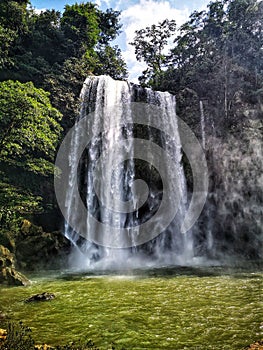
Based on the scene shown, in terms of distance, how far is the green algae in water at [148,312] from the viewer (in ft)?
16.5

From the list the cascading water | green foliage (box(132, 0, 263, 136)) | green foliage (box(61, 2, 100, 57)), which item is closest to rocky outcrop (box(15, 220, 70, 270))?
the cascading water

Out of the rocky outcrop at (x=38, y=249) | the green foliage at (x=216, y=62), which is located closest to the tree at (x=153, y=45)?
the green foliage at (x=216, y=62)

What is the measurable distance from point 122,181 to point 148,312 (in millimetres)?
11524

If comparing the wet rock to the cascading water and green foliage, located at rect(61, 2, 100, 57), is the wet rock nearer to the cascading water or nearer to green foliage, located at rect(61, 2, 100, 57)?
the cascading water

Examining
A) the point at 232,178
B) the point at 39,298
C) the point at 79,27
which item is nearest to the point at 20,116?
the point at 39,298

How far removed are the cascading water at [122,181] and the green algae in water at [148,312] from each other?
20.8ft

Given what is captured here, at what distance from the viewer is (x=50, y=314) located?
6.39m

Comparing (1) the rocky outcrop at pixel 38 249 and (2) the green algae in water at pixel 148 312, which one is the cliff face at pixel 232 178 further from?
(1) the rocky outcrop at pixel 38 249

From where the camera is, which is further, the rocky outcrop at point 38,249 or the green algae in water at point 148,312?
the rocky outcrop at point 38,249

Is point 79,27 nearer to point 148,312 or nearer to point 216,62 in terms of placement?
point 216,62

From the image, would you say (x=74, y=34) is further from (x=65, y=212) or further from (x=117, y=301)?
(x=117, y=301)

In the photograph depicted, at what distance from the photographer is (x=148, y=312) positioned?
21.3 ft

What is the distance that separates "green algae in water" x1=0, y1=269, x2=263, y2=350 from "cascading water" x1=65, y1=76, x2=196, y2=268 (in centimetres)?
635

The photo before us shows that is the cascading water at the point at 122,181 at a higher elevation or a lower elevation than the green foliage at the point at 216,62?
lower
